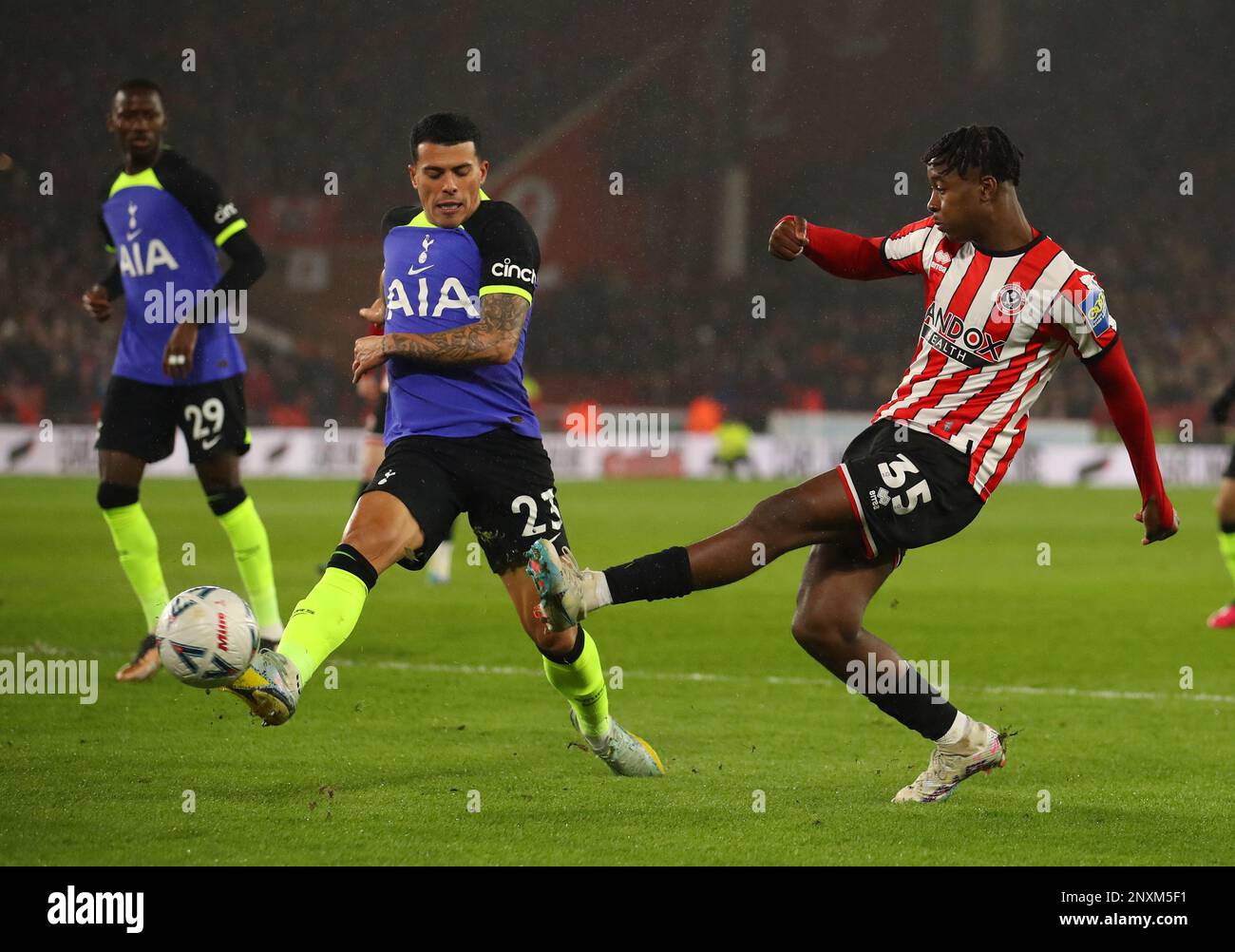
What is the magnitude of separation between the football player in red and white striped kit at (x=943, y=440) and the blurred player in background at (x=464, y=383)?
567 millimetres

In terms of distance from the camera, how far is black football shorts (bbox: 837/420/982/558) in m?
4.87

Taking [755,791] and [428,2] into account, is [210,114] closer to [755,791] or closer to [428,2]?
[428,2]

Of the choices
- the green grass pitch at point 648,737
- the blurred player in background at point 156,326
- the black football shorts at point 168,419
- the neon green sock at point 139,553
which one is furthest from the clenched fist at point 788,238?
the neon green sock at point 139,553

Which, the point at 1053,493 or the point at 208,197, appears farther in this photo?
the point at 1053,493

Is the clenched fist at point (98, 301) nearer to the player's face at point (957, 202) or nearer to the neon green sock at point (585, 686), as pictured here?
the neon green sock at point (585, 686)

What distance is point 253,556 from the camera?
25.3 feet

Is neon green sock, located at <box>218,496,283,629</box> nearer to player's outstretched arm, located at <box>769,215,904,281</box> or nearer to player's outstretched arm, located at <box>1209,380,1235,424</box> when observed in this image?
player's outstretched arm, located at <box>769,215,904,281</box>

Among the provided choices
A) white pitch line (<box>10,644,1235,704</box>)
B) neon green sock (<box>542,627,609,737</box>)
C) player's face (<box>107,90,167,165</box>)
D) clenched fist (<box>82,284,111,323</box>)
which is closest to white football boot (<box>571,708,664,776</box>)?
neon green sock (<box>542,627,609,737</box>)

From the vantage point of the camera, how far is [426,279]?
Result: 5.23 metres

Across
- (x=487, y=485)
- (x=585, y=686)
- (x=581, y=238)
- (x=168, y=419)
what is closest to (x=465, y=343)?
(x=487, y=485)

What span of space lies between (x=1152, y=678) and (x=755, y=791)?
3717 millimetres

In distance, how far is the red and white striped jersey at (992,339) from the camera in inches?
191

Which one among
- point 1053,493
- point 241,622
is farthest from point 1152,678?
point 1053,493

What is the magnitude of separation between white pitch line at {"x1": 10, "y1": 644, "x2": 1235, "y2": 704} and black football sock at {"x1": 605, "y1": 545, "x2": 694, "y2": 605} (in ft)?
10.5
